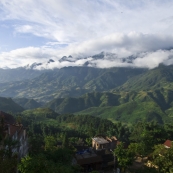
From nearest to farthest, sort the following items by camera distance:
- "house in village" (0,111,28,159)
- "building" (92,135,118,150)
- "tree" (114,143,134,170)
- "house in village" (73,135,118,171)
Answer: "house in village" (0,111,28,159), "tree" (114,143,134,170), "house in village" (73,135,118,171), "building" (92,135,118,150)

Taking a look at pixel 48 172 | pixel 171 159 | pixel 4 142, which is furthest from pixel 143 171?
pixel 4 142

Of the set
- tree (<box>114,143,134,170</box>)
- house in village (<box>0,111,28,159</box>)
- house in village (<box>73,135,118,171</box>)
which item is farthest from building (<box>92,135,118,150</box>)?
house in village (<box>0,111,28,159</box>)

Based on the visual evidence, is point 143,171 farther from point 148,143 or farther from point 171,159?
point 148,143

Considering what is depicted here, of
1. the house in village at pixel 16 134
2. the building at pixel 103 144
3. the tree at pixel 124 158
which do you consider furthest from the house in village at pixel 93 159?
the house in village at pixel 16 134

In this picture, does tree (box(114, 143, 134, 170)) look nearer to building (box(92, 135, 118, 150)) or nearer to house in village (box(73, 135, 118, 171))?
house in village (box(73, 135, 118, 171))

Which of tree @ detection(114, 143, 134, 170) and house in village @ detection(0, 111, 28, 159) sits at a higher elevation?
house in village @ detection(0, 111, 28, 159)

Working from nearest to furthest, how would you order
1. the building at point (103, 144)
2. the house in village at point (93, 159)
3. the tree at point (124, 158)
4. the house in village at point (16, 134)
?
the house in village at point (16, 134) < the tree at point (124, 158) < the house in village at point (93, 159) < the building at point (103, 144)

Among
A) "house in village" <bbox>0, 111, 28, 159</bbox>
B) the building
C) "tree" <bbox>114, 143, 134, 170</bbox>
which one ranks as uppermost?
"house in village" <bbox>0, 111, 28, 159</bbox>

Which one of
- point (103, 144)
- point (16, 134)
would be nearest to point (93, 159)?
point (103, 144)

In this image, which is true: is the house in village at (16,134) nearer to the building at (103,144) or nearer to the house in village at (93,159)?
the house in village at (93,159)

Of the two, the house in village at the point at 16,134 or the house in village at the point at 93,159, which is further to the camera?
the house in village at the point at 93,159

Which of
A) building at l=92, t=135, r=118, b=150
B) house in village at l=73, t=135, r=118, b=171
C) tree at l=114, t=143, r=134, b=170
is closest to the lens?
tree at l=114, t=143, r=134, b=170

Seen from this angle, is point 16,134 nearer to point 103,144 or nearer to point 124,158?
point 124,158

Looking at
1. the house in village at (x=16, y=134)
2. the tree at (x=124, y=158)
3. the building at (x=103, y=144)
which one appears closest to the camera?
the house in village at (x=16, y=134)
